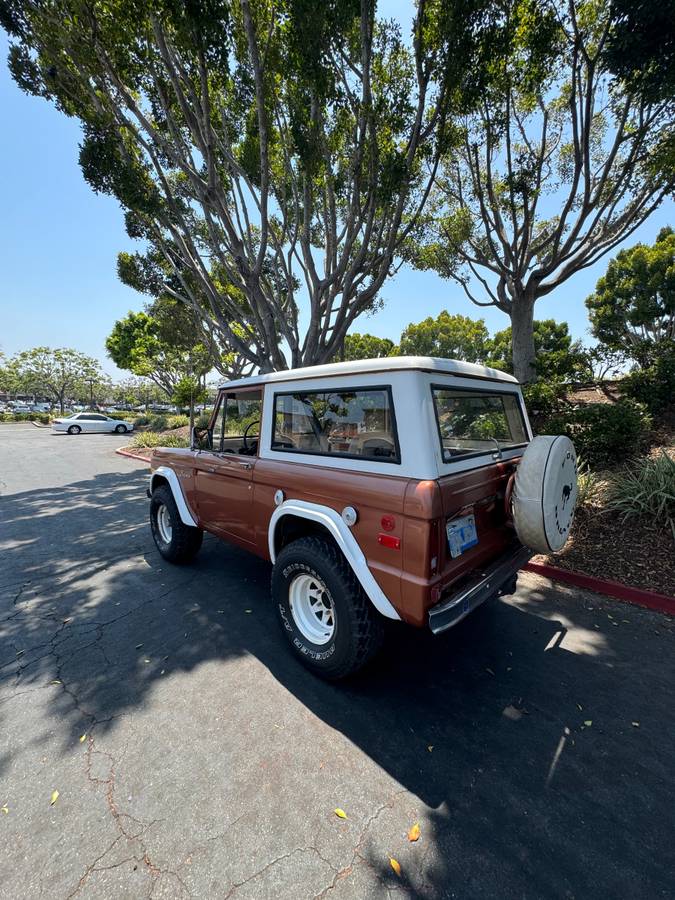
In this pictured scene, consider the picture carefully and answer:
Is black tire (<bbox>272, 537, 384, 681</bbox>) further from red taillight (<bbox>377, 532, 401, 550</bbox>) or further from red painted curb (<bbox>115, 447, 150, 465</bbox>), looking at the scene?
red painted curb (<bbox>115, 447, 150, 465</bbox>)

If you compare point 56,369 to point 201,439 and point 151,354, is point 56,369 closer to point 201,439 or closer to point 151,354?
point 151,354

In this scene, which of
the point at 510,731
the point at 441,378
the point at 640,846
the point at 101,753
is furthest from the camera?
the point at 441,378

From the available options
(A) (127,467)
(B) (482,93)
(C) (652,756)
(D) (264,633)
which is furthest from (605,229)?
(A) (127,467)

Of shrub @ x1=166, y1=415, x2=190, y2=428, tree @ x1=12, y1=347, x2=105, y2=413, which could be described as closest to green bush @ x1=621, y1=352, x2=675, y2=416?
shrub @ x1=166, y1=415, x2=190, y2=428

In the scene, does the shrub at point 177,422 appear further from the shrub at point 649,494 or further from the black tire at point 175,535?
the shrub at point 649,494

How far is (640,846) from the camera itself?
166 centimetres

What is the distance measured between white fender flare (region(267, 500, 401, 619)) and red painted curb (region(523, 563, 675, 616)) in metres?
2.83

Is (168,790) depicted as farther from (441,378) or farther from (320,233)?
(320,233)

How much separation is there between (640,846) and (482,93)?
9696 mm

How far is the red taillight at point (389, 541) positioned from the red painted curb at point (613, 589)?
3083mm

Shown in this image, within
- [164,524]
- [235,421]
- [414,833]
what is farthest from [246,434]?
[414,833]

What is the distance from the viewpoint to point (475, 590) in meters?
2.29

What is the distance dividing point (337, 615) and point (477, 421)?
191cm

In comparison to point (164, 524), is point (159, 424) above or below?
above
